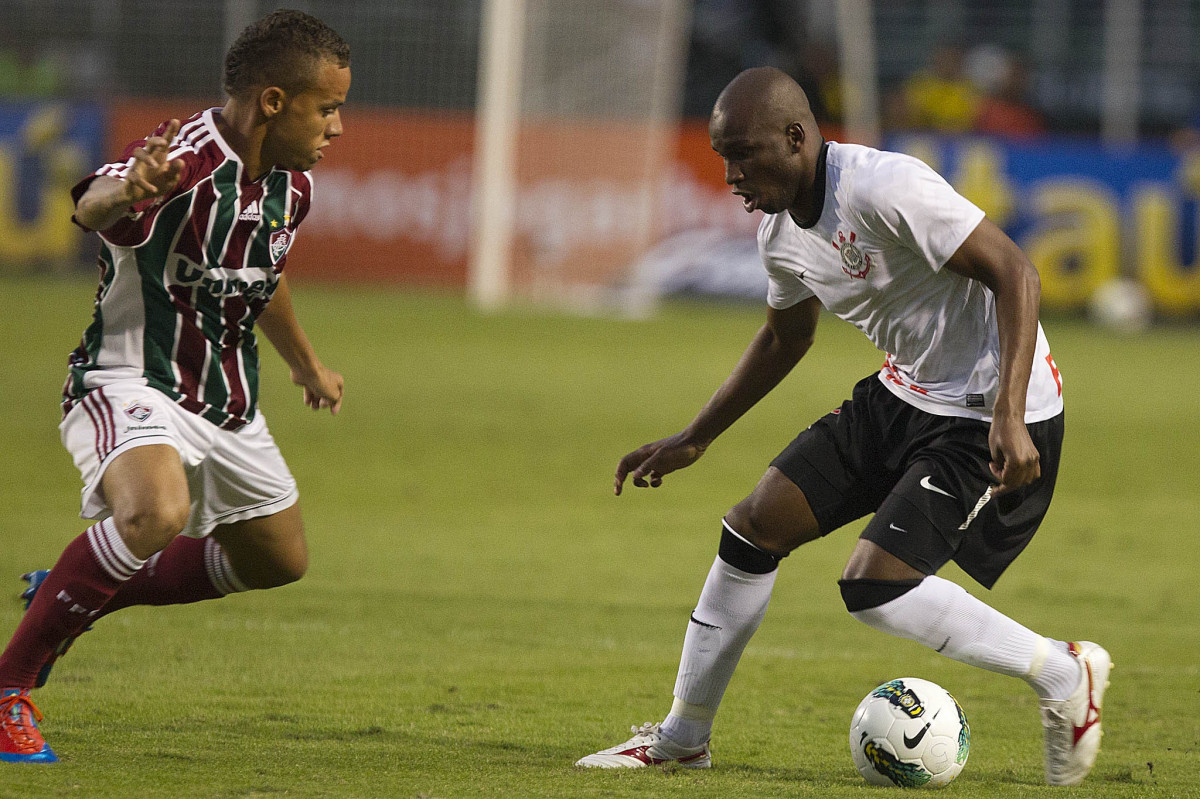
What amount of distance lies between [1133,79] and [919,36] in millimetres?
3361

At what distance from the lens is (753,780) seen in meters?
3.97

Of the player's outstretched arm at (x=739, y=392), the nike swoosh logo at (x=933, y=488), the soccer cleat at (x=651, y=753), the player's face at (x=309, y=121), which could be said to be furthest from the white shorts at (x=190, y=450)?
the nike swoosh logo at (x=933, y=488)

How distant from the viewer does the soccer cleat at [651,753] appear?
4.08 meters

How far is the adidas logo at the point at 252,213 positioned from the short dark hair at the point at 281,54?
11.7 inches

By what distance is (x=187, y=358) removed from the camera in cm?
422

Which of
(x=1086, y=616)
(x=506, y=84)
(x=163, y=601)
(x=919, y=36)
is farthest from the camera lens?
(x=919, y=36)

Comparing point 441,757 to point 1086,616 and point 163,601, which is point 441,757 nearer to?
point 163,601

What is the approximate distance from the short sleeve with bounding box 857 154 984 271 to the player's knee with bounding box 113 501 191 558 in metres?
1.79

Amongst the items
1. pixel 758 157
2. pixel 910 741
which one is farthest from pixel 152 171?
pixel 910 741

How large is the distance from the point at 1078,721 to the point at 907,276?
1.13 m

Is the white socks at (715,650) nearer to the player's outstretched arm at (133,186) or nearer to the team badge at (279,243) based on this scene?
the team badge at (279,243)

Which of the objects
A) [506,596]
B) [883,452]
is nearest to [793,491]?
[883,452]

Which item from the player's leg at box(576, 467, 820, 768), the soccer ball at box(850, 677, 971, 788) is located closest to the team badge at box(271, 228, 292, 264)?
the player's leg at box(576, 467, 820, 768)

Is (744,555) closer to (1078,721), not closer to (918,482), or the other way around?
(918,482)
